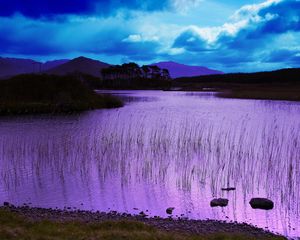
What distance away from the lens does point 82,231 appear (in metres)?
10.5

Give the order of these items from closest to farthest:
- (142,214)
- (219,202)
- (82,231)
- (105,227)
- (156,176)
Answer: (82,231)
(105,227)
(142,214)
(219,202)
(156,176)

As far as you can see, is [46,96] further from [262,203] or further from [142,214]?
[262,203]

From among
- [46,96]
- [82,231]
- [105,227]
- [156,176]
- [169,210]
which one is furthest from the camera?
[46,96]

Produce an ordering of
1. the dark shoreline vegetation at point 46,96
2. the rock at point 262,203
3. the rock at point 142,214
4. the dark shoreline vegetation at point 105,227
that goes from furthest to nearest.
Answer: the dark shoreline vegetation at point 46,96
the rock at point 262,203
the rock at point 142,214
the dark shoreline vegetation at point 105,227

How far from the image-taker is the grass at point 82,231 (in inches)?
387

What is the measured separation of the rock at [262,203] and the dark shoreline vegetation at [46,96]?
4162 cm

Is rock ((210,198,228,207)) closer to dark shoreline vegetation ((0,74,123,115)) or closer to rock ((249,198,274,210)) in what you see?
rock ((249,198,274,210))

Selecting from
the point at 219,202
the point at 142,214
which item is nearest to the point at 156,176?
the point at 219,202

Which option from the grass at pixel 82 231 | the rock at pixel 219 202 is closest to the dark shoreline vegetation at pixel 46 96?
the rock at pixel 219 202

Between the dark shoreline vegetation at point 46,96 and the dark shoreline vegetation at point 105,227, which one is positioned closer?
the dark shoreline vegetation at point 105,227

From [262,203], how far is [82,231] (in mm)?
7769

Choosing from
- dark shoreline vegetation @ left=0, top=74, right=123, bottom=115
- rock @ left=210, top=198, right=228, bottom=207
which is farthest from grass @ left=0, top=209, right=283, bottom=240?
dark shoreline vegetation @ left=0, top=74, right=123, bottom=115

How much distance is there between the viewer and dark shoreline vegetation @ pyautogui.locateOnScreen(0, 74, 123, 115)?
177 feet

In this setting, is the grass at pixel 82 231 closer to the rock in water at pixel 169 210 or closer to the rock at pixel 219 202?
the rock in water at pixel 169 210
